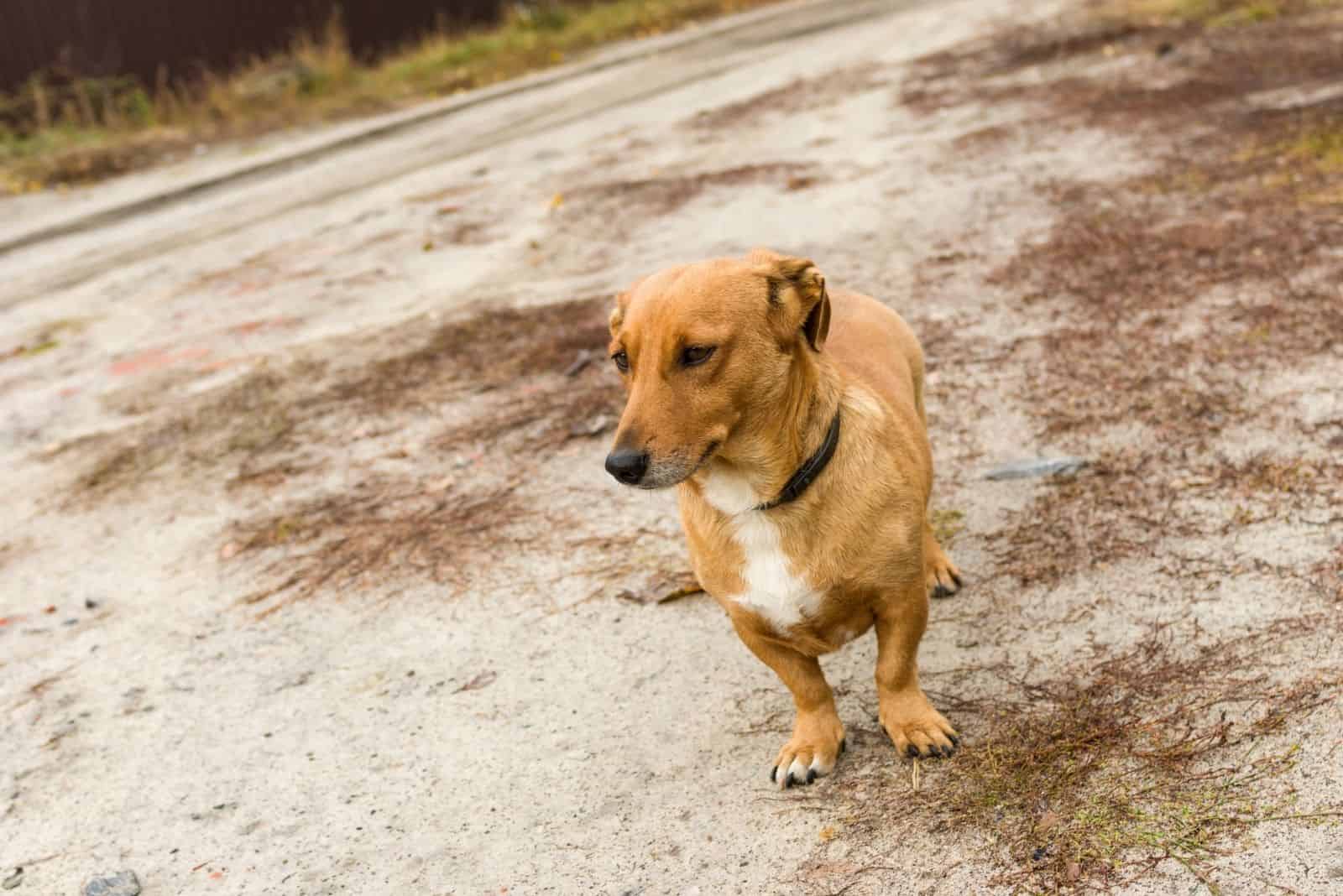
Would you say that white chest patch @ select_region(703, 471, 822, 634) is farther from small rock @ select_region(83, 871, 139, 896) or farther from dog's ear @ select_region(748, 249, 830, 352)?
small rock @ select_region(83, 871, 139, 896)

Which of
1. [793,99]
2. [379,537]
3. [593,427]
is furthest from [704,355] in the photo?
[793,99]

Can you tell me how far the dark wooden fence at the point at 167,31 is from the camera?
17828 mm

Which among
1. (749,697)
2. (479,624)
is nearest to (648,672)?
(749,697)

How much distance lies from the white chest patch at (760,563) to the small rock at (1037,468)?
176cm

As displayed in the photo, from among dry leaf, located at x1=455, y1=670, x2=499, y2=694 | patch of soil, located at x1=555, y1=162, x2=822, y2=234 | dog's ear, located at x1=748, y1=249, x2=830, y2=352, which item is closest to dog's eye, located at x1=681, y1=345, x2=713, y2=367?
dog's ear, located at x1=748, y1=249, x2=830, y2=352

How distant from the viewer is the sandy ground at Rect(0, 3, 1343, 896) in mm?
3002

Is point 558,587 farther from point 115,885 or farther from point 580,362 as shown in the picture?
point 580,362

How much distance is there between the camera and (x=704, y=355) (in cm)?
280

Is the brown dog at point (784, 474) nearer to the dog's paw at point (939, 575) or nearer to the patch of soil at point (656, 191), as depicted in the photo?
the dog's paw at point (939, 575)

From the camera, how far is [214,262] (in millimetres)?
9562

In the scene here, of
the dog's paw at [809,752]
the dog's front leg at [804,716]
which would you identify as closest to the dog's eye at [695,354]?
the dog's front leg at [804,716]

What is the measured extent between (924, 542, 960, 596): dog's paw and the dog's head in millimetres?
1124

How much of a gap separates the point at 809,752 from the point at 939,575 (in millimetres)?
928

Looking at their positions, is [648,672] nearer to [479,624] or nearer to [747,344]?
[479,624]
